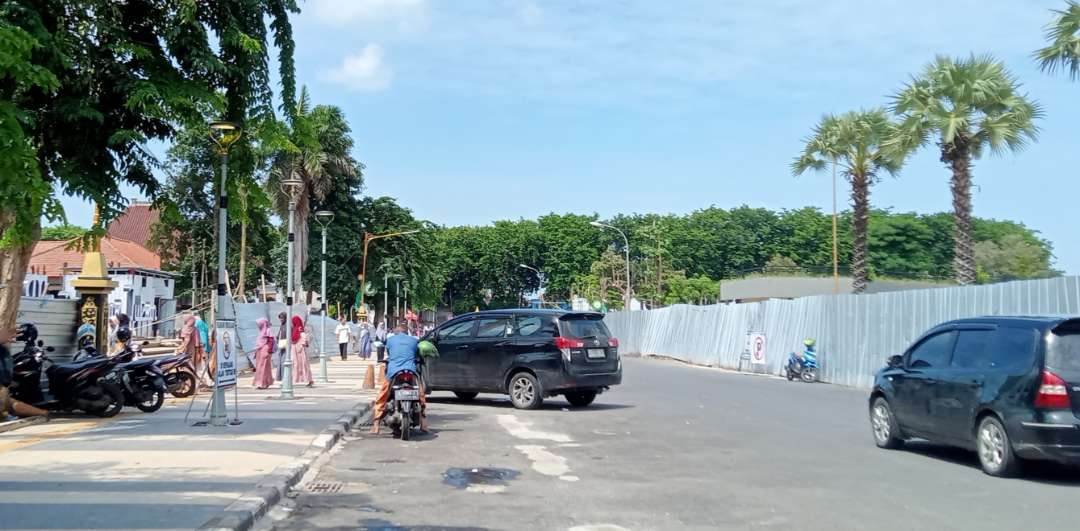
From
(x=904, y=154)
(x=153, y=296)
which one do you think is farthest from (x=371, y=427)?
(x=153, y=296)

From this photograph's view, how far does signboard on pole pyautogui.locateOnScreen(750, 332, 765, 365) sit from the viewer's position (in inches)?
1324

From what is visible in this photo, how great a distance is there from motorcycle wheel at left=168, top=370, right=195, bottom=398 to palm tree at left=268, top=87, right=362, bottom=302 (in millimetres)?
25286

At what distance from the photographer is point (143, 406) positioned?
15.5 metres

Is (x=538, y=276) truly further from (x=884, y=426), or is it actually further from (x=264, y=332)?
(x=884, y=426)

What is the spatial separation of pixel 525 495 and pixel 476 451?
317 centimetres

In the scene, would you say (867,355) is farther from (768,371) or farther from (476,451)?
(476,451)

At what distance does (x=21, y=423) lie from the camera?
44.3 ft

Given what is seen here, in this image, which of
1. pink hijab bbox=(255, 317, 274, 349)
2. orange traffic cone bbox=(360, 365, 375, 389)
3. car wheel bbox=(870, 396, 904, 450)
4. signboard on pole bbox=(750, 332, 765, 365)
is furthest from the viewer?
signboard on pole bbox=(750, 332, 765, 365)

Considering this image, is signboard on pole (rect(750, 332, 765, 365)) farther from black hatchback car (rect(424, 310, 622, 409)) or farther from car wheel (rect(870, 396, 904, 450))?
car wheel (rect(870, 396, 904, 450))

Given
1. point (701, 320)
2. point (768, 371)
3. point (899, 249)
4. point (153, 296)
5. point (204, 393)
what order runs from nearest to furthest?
1. point (204, 393)
2. point (768, 371)
3. point (701, 320)
4. point (153, 296)
5. point (899, 249)

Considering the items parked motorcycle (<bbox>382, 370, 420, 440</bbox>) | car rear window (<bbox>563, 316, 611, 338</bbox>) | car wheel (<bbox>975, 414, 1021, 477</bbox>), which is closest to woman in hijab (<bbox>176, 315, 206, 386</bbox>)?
car rear window (<bbox>563, 316, 611, 338</bbox>)

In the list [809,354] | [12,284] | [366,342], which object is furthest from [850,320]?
[366,342]

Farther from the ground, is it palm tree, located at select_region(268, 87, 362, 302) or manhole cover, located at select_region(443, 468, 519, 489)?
palm tree, located at select_region(268, 87, 362, 302)

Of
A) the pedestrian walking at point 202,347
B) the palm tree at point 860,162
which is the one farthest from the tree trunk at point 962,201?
the pedestrian walking at point 202,347
